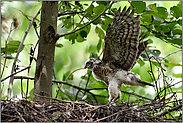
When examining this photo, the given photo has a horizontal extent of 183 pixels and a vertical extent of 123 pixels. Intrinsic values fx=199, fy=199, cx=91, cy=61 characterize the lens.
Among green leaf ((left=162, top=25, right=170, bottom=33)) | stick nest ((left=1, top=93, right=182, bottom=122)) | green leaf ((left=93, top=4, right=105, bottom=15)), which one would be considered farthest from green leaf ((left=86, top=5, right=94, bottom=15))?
stick nest ((left=1, top=93, right=182, bottom=122))

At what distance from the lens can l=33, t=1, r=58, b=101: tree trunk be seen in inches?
63.5

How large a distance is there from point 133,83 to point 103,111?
675 millimetres

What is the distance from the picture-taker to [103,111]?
1.36 metres

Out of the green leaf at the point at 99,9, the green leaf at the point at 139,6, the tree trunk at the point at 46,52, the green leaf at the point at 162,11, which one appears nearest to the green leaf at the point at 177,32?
the green leaf at the point at 162,11

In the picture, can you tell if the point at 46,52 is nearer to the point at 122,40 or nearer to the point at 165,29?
the point at 122,40

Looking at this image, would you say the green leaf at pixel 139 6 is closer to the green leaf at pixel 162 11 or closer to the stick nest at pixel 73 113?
the green leaf at pixel 162 11

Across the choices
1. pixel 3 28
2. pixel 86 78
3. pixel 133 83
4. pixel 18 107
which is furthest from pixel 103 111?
pixel 3 28

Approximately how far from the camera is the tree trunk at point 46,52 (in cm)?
161

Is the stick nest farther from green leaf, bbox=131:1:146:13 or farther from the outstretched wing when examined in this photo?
green leaf, bbox=131:1:146:13

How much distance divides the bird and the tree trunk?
49cm

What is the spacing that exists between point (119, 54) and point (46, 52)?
0.69m

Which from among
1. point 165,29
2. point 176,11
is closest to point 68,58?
point 165,29

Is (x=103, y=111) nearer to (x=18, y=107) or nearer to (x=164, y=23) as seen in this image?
(x=18, y=107)

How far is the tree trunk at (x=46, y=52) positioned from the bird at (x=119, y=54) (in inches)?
19.2
